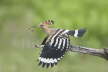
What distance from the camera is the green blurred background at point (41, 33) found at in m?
2.04

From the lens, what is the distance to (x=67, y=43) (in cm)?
143

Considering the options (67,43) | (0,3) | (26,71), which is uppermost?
(0,3)

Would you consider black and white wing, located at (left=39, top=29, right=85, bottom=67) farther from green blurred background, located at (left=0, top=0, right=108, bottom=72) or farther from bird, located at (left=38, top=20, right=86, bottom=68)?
green blurred background, located at (left=0, top=0, right=108, bottom=72)

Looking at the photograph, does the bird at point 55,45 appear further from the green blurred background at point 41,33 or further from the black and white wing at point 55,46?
the green blurred background at point 41,33

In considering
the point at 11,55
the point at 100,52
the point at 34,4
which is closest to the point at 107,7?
the point at 34,4

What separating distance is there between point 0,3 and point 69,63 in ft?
1.87

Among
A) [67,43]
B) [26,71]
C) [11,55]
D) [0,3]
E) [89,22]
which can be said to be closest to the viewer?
[67,43]

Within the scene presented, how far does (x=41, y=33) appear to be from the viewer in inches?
76.7

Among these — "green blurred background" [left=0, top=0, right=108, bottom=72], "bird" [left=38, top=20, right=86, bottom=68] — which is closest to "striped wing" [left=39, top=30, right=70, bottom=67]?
"bird" [left=38, top=20, right=86, bottom=68]

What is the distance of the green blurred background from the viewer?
80.2 inches

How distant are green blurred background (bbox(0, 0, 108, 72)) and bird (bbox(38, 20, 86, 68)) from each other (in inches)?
17.4

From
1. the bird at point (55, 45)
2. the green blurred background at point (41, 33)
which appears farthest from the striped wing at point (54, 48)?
the green blurred background at point (41, 33)

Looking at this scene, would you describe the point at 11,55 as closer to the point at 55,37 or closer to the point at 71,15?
the point at 71,15

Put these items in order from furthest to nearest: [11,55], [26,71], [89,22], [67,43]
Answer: [89,22], [11,55], [26,71], [67,43]
